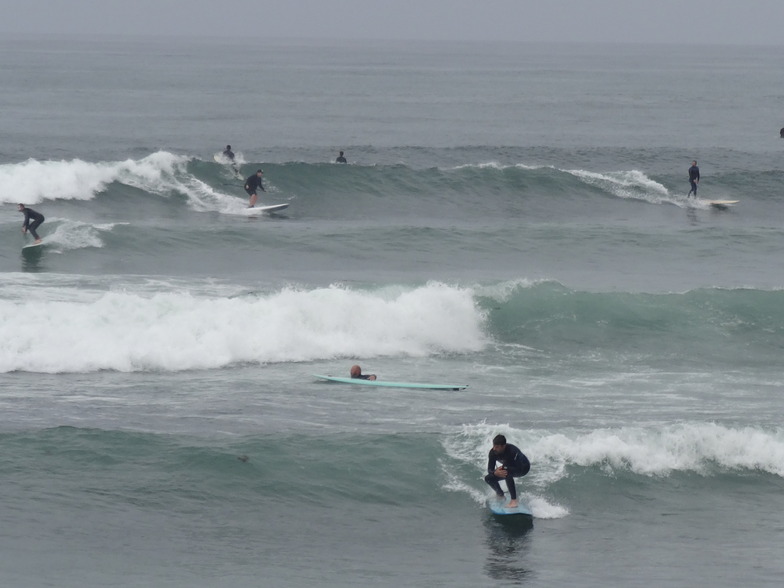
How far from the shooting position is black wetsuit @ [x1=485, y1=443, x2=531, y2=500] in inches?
592

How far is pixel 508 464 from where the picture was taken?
15086 millimetres

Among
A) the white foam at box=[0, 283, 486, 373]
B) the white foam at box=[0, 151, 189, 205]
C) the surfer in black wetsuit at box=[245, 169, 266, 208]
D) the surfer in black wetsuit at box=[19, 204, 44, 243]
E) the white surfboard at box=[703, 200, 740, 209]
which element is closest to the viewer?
the white foam at box=[0, 283, 486, 373]

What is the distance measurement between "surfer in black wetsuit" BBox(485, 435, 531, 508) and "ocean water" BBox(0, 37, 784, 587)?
51 centimetres

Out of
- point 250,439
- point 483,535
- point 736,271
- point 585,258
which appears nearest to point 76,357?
point 250,439

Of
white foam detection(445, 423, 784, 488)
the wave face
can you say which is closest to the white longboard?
the wave face

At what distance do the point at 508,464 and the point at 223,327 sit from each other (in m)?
10.1

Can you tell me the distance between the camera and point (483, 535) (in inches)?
579

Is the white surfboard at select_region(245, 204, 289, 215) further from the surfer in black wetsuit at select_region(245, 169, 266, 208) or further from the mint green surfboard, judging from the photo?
the mint green surfboard

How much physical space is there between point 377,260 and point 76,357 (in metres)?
12.3

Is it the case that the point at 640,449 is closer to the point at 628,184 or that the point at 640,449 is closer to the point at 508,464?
the point at 508,464

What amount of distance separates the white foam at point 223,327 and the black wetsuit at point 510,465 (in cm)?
879

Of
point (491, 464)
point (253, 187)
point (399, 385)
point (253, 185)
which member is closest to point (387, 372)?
point (399, 385)

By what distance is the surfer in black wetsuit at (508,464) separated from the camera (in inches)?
591

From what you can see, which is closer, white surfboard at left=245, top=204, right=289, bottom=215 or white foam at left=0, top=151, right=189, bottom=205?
white surfboard at left=245, top=204, right=289, bottom=215
